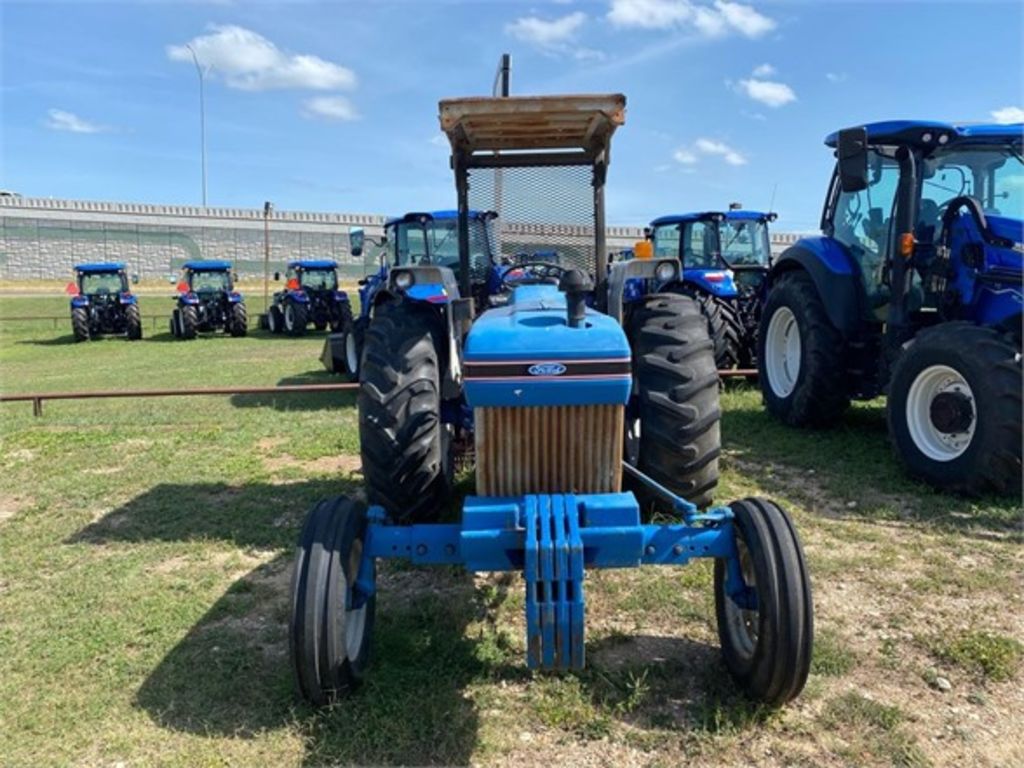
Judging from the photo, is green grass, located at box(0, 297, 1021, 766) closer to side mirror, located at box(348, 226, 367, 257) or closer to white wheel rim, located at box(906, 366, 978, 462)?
white wheel rim, located at box(906, 366, 978, 462)

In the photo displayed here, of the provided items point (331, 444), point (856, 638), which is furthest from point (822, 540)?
point (331, 444)

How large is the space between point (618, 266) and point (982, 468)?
8.25ft

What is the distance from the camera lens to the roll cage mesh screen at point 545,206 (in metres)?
4.81

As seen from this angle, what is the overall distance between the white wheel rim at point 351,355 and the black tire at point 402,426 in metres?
7.51

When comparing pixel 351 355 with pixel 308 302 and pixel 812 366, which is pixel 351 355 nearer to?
pixel 812 366

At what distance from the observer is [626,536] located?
2855 mm

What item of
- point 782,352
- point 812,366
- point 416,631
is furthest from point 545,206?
point 782,352

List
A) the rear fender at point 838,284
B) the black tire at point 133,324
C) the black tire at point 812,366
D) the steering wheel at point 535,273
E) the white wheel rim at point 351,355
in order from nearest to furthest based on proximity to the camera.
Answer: the steering wheel at point 535,273 → the rear fender at point 838,284 → the black tire at point 812,366 → the white wheel rim at point 351,355 → the black tire at point 133,324

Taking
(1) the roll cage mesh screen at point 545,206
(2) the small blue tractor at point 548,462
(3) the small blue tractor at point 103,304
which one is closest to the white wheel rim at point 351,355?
(1) the roll cage mesh screen at point 545,206

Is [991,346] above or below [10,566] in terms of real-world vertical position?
above

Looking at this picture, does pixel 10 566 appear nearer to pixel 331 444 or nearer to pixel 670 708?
pixel 331 444

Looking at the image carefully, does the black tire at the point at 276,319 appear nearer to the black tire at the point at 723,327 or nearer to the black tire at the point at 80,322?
the black tire at the point at 80,322

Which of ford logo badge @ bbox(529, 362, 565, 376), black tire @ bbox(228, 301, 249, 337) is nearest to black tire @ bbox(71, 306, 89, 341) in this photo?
black tire @ bbox(228, 301, 249, 337)

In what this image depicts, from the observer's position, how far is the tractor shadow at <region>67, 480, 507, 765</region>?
277cm
